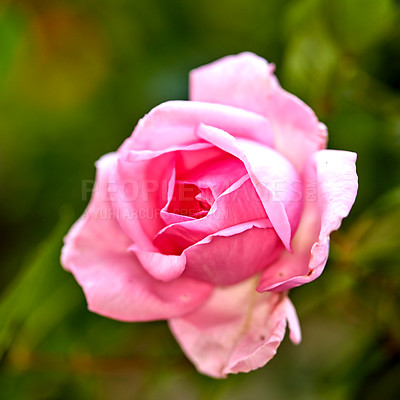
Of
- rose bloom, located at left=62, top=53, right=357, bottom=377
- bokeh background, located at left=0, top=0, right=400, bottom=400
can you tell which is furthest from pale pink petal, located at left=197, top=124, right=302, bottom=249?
bokeh background, located at left=0, top=0, right=400, bottom=400

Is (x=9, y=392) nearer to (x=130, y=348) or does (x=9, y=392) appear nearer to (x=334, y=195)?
(x=130, y=348)

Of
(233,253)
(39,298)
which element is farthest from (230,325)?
(39,298)

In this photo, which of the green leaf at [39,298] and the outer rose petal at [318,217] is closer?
the outer rose petal at [318,217]

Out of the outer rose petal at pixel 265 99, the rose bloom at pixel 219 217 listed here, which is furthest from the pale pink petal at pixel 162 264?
the outer rose petal at pixel 265 99

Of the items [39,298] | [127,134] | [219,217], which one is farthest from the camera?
[127,134]

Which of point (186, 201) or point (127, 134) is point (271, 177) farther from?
point (127, 134)

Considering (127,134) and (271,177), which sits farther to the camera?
(127,134)

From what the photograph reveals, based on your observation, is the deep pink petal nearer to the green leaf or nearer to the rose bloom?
the rose bloom

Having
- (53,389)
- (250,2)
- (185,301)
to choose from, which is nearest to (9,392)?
(53,389)

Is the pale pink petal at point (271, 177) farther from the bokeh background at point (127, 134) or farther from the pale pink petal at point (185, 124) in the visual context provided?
the bokeh background at point (127, 134)
